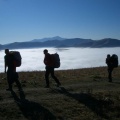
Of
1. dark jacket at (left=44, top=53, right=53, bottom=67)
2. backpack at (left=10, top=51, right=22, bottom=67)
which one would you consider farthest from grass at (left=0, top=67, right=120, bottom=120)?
backpack at (left=10, top=51, right=22, bottom=67)

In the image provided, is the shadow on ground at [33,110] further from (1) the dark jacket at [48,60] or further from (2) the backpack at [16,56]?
(1) the dark jacket at [48,60]

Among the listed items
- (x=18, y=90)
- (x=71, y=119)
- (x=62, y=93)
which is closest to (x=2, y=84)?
(x=18, y=90)

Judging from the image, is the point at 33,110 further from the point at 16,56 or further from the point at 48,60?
the point at 48,60

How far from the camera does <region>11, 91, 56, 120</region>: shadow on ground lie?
11183mm

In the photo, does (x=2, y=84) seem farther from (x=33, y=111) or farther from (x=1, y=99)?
(x=33, y=111)

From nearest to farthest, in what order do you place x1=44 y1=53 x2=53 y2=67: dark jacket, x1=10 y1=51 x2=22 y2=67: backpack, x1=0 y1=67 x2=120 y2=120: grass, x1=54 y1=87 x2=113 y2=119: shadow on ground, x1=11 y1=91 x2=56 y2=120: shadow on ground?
x1=11 y1=91 x2=56 y2=120: shadow on ground, x1=0 y1=67 x2=120 y2=120: grass, x1=54 y1=87 x2=113 y2=119: shadow on ground, x1=10 y1=51 x2=22 y2=67: backpack, x1=44 y1=53 x2=53 y2=67: dark jacket

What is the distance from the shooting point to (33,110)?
11.8m

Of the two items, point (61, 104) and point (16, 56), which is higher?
point (16, 56)

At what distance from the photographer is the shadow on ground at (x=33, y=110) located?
36.7 feet

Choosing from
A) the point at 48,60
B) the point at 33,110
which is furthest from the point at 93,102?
the point at 48,60

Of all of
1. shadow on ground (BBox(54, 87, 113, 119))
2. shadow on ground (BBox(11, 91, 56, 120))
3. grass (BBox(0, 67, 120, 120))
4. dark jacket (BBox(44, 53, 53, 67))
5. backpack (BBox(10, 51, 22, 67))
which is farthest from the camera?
dark jacket (BBox(44, 53, 53, 67))

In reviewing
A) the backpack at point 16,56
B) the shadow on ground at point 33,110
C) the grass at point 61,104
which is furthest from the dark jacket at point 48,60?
the shadow on ground at point 33,110

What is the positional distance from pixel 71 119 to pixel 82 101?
2.15 metres

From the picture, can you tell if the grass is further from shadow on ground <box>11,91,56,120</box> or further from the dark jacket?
the dark jacket
